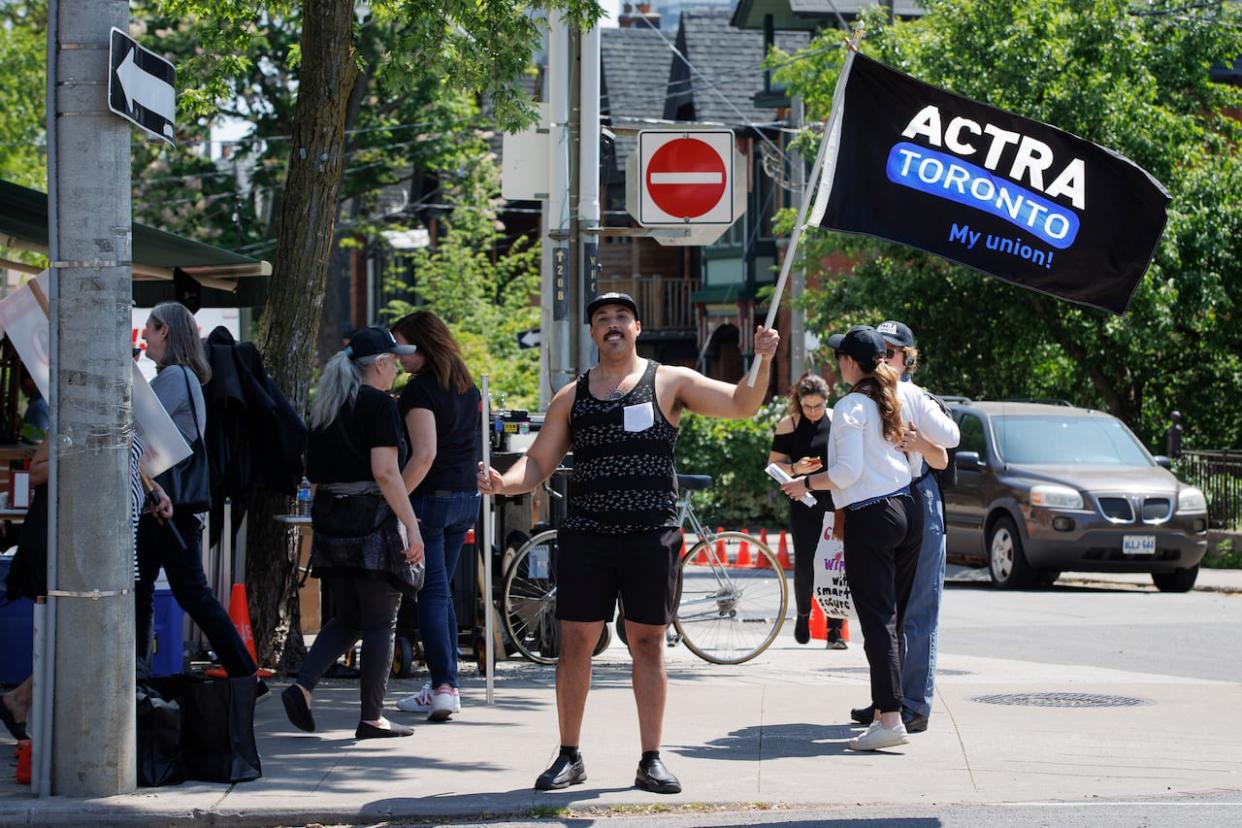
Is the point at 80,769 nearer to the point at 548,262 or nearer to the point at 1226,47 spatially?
the point at 548,262

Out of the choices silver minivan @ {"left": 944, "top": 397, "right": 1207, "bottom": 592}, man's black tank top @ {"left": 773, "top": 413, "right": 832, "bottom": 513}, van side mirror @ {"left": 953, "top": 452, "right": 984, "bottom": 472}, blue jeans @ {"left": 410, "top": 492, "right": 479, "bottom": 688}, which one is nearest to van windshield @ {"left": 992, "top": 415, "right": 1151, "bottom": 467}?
silver minivan @ {"left": 944, "top": 397, "right": 1207, "bottom": 592}

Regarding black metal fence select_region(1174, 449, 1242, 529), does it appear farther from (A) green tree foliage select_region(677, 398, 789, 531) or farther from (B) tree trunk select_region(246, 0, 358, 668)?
(B) tree trunk select_region(246, 0, 358, 668)

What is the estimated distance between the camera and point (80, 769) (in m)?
6.71

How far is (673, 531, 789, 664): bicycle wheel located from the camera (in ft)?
37.5

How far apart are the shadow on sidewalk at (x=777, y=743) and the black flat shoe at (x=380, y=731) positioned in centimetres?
125

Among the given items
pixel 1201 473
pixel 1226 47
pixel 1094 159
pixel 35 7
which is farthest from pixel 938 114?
Answer: pixel 35 7

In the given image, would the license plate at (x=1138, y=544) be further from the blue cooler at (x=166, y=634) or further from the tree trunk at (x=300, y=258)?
the blue cooler at (x=166, y=634)

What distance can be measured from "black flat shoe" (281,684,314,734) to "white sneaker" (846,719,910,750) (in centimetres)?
246

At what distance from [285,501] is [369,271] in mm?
46128

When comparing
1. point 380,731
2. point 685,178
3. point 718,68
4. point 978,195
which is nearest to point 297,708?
point 380,731

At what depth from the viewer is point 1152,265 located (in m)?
22.5

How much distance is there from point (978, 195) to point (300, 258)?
161 inches

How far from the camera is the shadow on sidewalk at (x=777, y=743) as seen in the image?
7.89m

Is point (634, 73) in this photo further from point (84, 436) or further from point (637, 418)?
point (84, 436)
